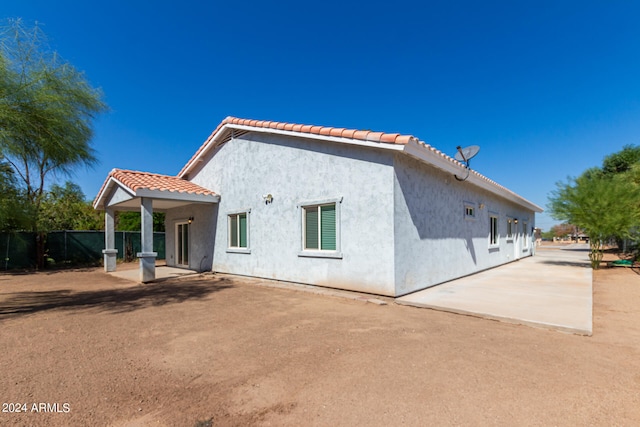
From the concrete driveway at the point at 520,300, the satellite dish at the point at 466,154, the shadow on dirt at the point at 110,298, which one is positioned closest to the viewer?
the concrete driveway at the point at 520,300

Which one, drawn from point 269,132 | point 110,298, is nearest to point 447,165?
point 269,132

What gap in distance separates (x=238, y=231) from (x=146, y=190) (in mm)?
3265

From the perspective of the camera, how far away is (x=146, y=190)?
9.93 meters

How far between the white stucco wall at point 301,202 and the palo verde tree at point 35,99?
485 centimetres

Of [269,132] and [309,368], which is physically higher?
[269,132]

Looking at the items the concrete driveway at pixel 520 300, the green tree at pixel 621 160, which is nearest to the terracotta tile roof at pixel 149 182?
the concrete driveway at pixel 520 300

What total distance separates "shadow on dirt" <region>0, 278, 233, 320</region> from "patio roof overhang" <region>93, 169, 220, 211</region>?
2.99 metres

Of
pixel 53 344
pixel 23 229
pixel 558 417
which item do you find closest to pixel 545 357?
pixel 558 417

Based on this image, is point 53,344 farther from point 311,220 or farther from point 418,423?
point 311,220

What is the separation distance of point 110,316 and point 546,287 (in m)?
10.5

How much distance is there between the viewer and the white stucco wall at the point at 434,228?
734cm

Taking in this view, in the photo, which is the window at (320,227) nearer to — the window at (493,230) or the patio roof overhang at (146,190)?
the patio roof overhang at (146,190)

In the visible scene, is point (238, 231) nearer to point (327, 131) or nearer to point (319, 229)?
point (319, 229)

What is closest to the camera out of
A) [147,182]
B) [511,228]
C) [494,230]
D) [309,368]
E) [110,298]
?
[309,368]
